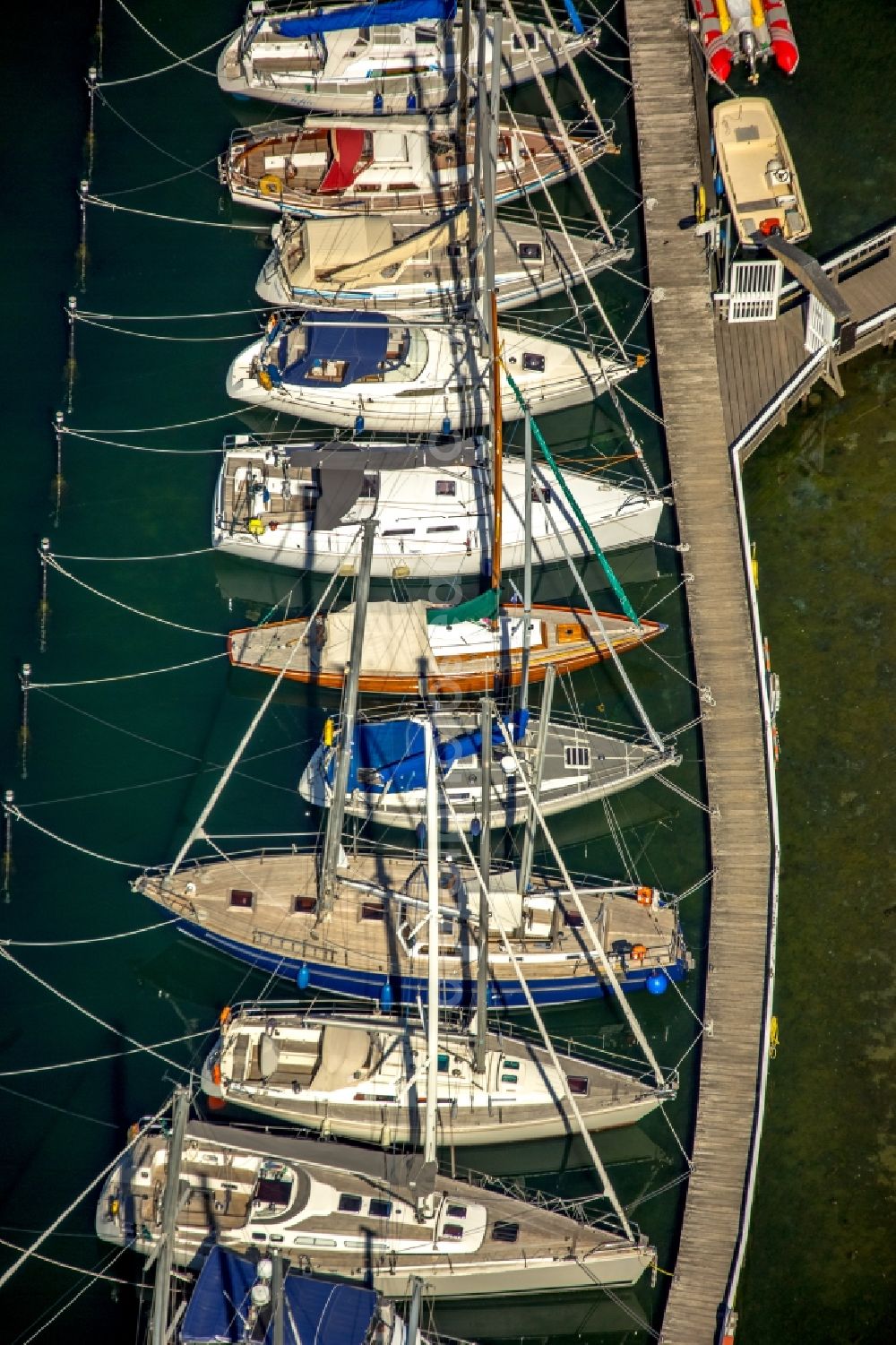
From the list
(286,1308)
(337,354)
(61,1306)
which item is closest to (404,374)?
(337,354)

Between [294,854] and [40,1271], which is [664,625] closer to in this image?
[294,854]

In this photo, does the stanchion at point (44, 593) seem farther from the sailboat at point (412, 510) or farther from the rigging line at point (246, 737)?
the rigging line at point (246, 737)

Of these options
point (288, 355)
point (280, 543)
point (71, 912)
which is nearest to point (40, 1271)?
point (71, 912)

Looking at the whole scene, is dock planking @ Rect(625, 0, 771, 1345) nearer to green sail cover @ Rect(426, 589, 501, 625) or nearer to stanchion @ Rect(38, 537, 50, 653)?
green sail cover @ Rect(426, 589, 501, 625)

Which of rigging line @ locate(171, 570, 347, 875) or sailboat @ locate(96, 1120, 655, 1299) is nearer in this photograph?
sailboat @ locate(96, 1120, 655, 1299)

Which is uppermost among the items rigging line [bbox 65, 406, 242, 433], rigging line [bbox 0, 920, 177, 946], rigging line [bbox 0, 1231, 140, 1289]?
rigging line [bbox 65, 406, 242, 433]

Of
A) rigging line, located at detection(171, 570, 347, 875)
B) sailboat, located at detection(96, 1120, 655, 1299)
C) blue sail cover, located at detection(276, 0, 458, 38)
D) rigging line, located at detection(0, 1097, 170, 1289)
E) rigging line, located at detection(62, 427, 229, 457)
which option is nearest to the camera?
rigging line, located at detection(0, 1097, 170, 1289)

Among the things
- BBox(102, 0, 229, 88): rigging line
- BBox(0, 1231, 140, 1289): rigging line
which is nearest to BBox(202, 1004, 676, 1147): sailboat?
BBox(0, 1231, 140, 1289): rigging line

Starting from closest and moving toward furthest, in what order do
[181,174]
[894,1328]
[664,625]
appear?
1. [894,1328]
2. [664,625]
3. [181,174]
